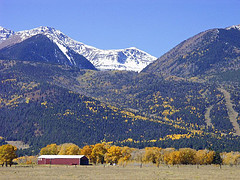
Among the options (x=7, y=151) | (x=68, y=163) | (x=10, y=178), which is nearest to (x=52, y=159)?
(x=68, y=163)

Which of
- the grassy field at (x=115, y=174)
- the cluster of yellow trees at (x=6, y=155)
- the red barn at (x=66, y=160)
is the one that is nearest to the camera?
the grassy field at (x=115, y=174)

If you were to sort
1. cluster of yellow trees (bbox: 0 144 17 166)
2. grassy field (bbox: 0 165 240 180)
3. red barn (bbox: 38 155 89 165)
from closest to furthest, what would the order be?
1. grassy field (bbox: 0 165 240 180)
2. cluster of yellow trees (bbox: 0 144 17 166)
3. red barn (bbox: 38 155 89 165)

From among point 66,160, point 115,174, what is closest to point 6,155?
point 66,160

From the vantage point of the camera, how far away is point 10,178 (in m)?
97.9

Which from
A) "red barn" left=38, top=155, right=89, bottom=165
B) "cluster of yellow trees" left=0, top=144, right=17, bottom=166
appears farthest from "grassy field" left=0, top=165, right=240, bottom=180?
"red barn" left=38, top=155, right=89, bottom=165

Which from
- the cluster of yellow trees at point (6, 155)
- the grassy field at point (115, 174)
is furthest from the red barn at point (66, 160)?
the grassy field at point (115, 174)

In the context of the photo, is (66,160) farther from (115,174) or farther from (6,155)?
(115,174)

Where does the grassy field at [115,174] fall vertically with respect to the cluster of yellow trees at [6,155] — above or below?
below

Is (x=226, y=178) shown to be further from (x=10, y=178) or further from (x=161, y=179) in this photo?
(x=10, y=178)

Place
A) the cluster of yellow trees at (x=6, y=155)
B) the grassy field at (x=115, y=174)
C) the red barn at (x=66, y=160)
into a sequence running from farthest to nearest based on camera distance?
the red barn at (x=66, y=160), the cluster of yellow trees at (x=6, y=155), the grassy field at (x=115, y=174)

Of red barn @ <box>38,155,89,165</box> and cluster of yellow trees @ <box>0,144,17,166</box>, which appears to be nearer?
cluster of yellow trees @ <box>0,144,17,166</box>

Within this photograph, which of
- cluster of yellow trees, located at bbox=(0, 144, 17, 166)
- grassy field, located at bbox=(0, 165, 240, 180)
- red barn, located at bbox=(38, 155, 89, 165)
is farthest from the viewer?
red barn, located at bbox=(38, 155, 89, 165)

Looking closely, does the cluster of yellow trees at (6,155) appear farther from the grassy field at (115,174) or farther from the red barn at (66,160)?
the grassy field at (115,174)

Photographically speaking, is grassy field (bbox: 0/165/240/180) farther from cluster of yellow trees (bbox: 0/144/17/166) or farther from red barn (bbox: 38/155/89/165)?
red barn (bbox: 38/155/89/165)
